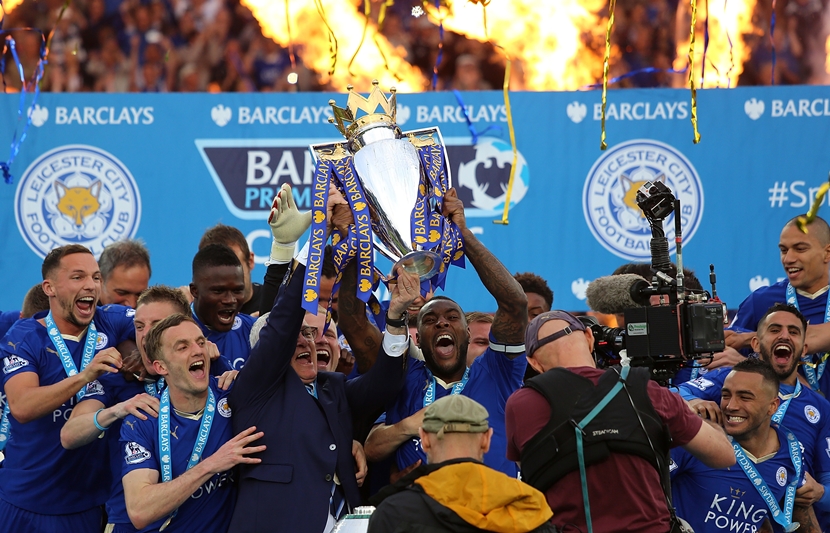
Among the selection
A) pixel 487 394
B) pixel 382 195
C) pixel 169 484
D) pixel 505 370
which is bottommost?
pixel 169 484

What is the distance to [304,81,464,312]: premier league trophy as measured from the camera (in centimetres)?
416

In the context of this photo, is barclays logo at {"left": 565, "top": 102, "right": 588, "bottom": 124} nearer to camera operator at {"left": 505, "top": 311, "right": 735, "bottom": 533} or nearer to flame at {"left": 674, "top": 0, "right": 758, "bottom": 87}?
flame at {"left": 674, "top": 0, "right": 758, "bottom": 87}

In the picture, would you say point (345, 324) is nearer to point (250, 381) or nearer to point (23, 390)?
point (250, 381)

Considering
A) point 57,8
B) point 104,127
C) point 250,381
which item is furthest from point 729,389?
point 57,8

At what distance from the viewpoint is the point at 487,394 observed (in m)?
4.96

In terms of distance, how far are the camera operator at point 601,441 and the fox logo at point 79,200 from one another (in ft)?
15.9

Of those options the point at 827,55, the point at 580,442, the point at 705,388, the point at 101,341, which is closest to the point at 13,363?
the point at 101,341

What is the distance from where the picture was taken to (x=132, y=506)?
436 centimetres

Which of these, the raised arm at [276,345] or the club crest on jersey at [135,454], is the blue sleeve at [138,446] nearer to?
the club crest on jersey at [135,454]

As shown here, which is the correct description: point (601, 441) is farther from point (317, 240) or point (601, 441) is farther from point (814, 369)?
point (814, 369)

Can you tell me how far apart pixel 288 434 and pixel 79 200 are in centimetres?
385

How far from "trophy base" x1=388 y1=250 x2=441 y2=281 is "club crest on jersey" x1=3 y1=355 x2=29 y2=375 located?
91.2 inches

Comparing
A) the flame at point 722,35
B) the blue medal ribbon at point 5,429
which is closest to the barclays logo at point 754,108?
the flame at point 722,35

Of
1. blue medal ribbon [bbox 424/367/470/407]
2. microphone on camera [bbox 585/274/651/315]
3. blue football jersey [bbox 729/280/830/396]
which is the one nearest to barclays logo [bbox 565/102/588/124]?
blue football jersey [bbox 729/280/830/396]
